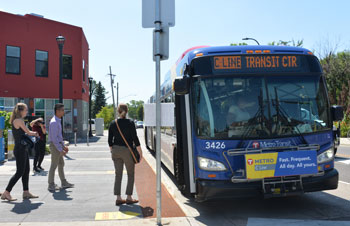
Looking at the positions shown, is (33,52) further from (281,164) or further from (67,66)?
(281,164)

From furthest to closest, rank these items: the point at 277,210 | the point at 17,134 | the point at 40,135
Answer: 1. the point at 40,135
2. the point at 17,134
3. the point at 277,210

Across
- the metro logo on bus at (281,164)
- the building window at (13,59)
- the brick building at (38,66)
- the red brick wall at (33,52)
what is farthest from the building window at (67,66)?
the metro logo on bus at (281,164)

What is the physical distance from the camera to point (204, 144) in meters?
5.68

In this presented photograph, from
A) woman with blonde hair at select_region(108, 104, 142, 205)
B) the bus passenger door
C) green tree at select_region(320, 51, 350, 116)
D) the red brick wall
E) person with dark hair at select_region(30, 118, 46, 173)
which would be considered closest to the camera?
the bus passenger door

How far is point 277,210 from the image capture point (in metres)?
6.06

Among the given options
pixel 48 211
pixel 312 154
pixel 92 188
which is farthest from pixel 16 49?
pixel 312 154

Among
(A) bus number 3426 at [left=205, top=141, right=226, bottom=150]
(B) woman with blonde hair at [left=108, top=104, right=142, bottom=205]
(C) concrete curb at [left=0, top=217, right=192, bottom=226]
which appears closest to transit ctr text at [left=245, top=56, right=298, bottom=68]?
(A) bus number 3426 at [left=205, top=141, right=226, bottom=150]

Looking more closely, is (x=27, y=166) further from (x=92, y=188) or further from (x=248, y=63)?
(x=248, y=63)

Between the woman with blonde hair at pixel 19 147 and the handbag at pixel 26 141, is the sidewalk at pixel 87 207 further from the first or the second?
the handbag at pixel 26 141

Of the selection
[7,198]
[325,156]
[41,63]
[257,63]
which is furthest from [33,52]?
[325,156]

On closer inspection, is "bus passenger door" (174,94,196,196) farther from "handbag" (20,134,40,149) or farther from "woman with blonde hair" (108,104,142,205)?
"handbag" (20,134,40,149)

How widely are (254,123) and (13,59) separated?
75.5 feet

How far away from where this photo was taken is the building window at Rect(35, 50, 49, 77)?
2594cm

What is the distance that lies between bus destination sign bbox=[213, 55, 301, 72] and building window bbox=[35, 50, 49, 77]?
74.6ft
